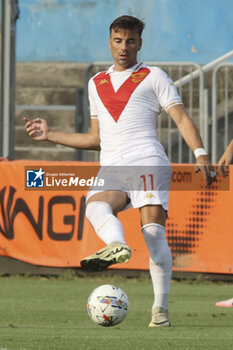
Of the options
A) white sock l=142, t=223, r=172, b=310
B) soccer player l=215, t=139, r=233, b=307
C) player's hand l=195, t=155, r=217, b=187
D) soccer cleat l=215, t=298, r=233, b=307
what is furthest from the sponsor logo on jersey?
soccer cleat l=215, t=298, r=233, b=307

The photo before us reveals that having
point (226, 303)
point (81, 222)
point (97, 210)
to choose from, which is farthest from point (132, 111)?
point (81, 222)

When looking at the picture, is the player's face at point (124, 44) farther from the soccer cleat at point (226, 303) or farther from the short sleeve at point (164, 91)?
the soccer cleat at point (226, 303)

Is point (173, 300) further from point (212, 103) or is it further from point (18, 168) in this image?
point (212, 103)

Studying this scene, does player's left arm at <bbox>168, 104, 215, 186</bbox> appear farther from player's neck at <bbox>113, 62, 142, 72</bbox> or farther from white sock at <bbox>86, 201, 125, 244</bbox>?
white sock at <bbox>86, 201, 125, 244</bbox>

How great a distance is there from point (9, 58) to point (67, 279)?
3241mm

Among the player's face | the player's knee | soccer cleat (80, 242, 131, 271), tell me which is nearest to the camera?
soccer cleat (80, 242, 131, 271)

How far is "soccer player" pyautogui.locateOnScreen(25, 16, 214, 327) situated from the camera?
7273 millimetres

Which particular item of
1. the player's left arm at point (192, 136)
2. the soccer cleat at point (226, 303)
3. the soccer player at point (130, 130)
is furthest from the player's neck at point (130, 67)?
the soccer cleat at point (226, 303)

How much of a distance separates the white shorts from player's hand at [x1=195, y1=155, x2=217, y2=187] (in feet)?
2.11

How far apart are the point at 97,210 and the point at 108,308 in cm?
71

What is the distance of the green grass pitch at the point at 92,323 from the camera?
22.3ft

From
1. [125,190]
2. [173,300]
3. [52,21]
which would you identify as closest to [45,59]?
[52,21]

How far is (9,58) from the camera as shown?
1363cm

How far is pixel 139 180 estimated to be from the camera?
7320 mm
